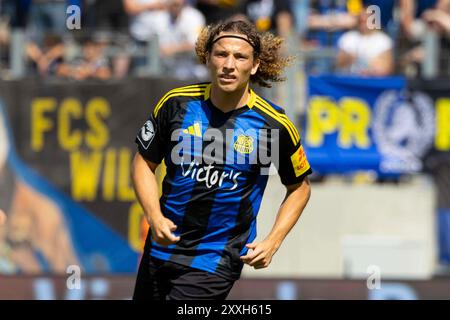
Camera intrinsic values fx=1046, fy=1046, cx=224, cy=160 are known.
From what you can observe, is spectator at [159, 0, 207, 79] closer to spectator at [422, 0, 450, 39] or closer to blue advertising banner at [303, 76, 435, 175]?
blue advertising banner at [303, 76, 435, 175]

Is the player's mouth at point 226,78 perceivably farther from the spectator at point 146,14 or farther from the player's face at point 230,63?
the spectator at point 146,14

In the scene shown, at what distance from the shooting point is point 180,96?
21.1 ft

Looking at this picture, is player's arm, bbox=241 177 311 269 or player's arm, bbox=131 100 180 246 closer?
player's arm, bbox=241 177 311 269

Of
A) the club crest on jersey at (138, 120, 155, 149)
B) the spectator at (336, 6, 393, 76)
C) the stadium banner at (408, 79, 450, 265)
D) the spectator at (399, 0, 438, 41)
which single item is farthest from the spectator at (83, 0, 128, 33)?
the club crest on jersey at (138, 120, 155, 149)

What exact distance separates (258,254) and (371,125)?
6324 millimetres

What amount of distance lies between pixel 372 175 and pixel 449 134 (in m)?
1.01

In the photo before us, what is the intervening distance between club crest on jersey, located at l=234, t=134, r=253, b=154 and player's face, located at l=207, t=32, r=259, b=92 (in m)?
0.32

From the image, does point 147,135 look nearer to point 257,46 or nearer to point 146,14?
point 257,46

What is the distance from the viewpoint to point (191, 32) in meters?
12.7

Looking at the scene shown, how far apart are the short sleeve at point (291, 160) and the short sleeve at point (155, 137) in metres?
0.72

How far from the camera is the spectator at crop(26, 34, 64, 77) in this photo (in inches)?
482

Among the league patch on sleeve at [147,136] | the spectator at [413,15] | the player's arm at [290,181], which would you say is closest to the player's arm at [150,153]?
the league patch on sleeve at [147,136]
